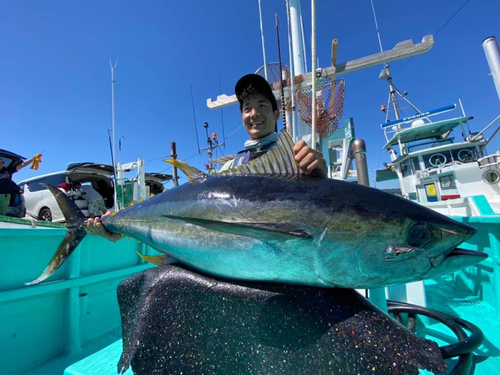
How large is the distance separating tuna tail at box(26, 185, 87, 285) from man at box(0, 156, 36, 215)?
179 inches

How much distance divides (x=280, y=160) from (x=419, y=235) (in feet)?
2.14

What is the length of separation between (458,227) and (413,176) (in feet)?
53.8

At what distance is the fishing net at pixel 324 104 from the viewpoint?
15.6ft

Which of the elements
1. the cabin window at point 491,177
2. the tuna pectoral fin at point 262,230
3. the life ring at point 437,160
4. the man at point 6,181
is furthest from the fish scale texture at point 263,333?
the life ring at point 437,160

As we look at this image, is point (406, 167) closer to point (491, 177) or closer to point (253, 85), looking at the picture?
point (491, 177)

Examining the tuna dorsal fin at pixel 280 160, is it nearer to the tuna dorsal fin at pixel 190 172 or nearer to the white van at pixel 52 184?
the tuna dorsal fin at pixel 190 172

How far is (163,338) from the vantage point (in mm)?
1068

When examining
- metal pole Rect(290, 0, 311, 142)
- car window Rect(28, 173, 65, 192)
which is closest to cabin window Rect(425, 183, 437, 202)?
metal pole Rect(290, 0, 311, 142)

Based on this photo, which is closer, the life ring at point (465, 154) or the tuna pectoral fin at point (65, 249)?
the tuna pectoral fin at point (65, 249)

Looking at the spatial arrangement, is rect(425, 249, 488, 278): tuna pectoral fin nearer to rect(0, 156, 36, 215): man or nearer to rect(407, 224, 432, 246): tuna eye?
rect(407, 224, 432, 246): tuna eye

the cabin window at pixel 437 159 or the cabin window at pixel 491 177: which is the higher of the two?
the cabin window at pixel 437 159

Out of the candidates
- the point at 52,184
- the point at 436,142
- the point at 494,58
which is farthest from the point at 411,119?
the point at 52,184

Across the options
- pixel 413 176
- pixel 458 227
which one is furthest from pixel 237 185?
pixel 413 176

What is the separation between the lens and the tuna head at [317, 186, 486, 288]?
0.83 m
